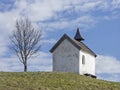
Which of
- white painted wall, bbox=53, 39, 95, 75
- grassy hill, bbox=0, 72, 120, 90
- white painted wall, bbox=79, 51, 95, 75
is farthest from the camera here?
white painted wall, bbox=79, 51, 95, 75

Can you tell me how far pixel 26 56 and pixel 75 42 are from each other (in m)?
10.1

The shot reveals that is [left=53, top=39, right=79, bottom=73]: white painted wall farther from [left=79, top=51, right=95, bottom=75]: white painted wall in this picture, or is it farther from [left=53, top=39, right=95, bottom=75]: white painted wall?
[left=79, top=51, right=95, bottom=75]: white painted wall

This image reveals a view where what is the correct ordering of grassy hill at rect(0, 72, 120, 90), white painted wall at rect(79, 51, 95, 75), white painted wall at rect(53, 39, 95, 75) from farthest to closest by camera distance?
white painted wall at rect(79, 51, 95, 75)
white painted wall at rect(53, 39, 95, 75)
grassy hill at rect(0, 72, 120, 90)

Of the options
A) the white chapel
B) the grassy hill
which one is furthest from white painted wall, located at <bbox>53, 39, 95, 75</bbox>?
the grassy hill

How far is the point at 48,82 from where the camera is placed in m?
48.4

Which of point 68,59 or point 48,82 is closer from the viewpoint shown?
point 48,82

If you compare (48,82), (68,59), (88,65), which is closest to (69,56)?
(68,59)

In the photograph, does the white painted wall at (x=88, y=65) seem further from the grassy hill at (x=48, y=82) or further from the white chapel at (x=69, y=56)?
the grassy hill at (x=48, y=82)

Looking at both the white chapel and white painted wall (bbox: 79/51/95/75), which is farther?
white painted wall (bbox: 79/51/95/75)

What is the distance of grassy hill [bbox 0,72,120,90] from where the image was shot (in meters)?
44.5

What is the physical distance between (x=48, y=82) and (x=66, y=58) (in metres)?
15.6

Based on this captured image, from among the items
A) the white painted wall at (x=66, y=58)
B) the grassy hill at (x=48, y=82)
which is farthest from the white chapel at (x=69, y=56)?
the grassy hill at (x=48, y=82)

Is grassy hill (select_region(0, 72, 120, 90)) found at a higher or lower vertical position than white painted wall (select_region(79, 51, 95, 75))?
lower

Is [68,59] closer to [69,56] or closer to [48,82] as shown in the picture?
[69,56]
